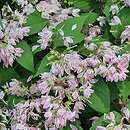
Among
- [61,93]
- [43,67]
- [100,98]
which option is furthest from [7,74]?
[100,98]

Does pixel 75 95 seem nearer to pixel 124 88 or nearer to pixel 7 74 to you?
pixel 124 88

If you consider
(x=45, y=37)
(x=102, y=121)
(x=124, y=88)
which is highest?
(x=45, y=37)

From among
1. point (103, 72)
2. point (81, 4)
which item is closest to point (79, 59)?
point (103, 72)

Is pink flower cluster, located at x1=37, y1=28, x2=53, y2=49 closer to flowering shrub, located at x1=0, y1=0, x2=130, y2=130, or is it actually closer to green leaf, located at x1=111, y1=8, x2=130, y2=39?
flowering shrub, located at x1=0, y1=0, x2=130, y2=130

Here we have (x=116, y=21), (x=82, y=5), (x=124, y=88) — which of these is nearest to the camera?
(x=124, y=88)

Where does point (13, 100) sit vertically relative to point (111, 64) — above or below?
below

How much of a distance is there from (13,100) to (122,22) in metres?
0.61

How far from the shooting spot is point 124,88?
6.59 ft

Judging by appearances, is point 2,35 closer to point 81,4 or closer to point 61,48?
point 61,48

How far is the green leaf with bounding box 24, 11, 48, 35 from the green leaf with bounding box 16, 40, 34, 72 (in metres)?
0.08

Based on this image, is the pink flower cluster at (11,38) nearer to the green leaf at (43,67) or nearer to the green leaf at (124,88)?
the green leaf at (43,67)

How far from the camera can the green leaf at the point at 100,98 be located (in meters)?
1.98

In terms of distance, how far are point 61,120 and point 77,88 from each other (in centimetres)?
16

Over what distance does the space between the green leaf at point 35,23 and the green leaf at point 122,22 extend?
0.32m
